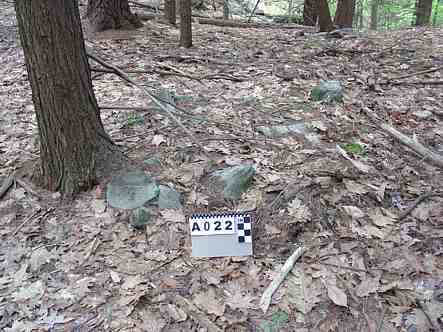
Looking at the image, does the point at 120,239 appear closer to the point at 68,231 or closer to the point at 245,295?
the point at 68,231

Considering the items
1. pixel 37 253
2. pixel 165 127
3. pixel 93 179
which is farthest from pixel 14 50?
pixel 37 253

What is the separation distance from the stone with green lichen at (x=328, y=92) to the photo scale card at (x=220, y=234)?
243 centimetres

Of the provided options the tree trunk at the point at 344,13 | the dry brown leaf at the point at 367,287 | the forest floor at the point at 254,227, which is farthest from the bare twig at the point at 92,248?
the tree trunk at the point at 344,13

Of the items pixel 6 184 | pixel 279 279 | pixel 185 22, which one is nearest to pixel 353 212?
pixel 279 279

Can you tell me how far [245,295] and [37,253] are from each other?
58.4 inches

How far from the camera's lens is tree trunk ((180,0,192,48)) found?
20.1ft

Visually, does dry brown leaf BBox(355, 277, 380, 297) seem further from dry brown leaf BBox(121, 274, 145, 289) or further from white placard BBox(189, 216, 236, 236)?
dry brown leaf BBox(121, 274, 145, 289)

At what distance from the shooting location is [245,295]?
99.3 inches

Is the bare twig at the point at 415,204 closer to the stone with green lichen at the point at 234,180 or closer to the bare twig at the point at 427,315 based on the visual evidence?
the bare twig at the point at 427,315

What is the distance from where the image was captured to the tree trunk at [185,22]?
6.12 meters

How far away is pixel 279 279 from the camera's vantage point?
8.41 ft

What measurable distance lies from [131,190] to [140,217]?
0.27 meters

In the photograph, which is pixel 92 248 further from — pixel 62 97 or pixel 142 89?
pixel 142 89

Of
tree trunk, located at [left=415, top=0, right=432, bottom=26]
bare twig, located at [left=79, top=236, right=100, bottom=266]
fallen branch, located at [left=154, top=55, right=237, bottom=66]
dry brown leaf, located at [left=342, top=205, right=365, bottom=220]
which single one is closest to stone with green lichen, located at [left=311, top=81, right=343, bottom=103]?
fallen branch, located at [left=154, top=55, right=237, bottom=66]
